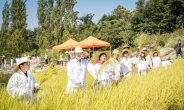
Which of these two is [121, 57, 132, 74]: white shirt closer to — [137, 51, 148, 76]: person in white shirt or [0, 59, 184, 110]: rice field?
[137, 51, 148, 76]: person in white shirt

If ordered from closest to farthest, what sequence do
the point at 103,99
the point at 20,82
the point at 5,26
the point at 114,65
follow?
1. the point at 103,99
2. the point at 20,82
3. the point at 114,65
4. the point at 5,26

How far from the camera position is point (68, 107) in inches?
92.9

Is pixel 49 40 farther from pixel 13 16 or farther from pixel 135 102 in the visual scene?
pixel 135 102

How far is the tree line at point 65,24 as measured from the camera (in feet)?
117

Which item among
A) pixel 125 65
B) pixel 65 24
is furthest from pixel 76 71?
pixel 65 24

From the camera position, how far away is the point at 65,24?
35719 mm

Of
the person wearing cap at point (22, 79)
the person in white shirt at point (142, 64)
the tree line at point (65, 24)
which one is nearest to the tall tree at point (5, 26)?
the tree line at point (65, 24)

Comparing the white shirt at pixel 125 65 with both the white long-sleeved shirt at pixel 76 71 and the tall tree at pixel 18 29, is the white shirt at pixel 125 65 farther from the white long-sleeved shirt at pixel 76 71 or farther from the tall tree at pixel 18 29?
the tall tree at pixel 18 29

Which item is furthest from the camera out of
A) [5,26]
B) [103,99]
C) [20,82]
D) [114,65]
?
[5,26]

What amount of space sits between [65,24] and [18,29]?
733cm

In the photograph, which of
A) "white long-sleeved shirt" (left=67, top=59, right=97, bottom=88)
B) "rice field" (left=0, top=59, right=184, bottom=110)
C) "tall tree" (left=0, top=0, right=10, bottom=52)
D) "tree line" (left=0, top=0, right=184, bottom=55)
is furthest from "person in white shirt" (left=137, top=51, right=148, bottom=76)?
"tall tree" (left=0, top=0, right=10, bottom=52)

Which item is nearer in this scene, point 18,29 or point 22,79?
point 22,79

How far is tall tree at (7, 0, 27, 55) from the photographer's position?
112ft

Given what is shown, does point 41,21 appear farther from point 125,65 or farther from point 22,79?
point 22,79
